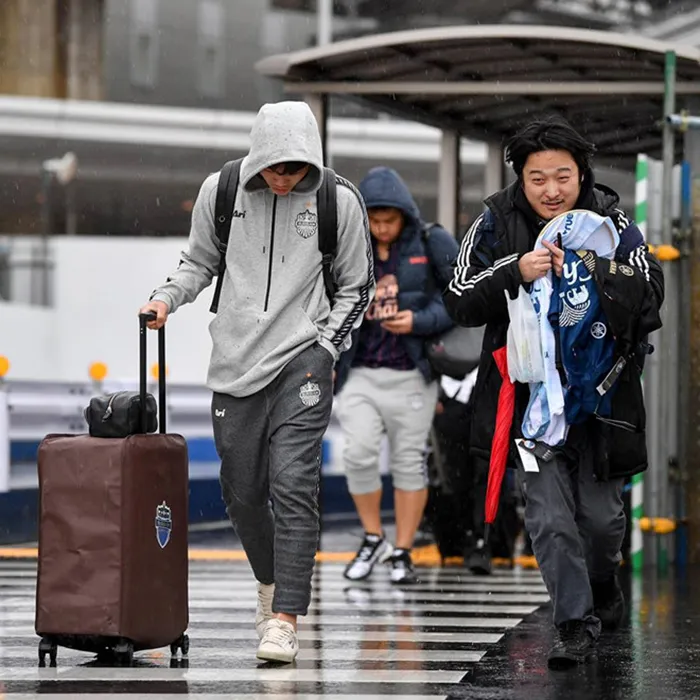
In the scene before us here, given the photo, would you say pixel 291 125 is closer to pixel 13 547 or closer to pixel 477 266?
pixel 477 266

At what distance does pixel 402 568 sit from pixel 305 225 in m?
3.26

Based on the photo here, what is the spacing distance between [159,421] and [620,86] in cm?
520

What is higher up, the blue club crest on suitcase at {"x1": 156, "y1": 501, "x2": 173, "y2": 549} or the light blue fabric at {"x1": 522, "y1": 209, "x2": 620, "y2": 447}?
the light blue fabric at {"x1": 522, "y1": 209, "x2": 620, "y2": 447}

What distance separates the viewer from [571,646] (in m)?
5.60

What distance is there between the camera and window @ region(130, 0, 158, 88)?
99.7ft

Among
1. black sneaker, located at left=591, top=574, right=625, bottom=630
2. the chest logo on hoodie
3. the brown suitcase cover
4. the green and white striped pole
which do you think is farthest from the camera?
the green and white striped pole

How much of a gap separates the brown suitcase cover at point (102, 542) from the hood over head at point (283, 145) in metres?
1.00

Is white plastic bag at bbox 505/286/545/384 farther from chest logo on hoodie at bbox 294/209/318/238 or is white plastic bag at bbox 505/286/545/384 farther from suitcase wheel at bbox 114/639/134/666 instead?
suitcase wheel at bbox 114/639/134/666

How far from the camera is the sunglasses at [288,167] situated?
228 inches

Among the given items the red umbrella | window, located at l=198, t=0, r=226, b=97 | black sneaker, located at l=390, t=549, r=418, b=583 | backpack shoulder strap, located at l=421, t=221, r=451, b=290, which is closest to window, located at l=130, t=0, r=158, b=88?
window, located at l=198, t=0, r=226, b=97

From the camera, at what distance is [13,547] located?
1102 centimetres

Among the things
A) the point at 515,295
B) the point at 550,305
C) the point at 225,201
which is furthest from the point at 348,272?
the point at 550,305

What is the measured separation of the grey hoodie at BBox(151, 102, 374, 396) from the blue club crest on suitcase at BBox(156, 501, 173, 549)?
514mm

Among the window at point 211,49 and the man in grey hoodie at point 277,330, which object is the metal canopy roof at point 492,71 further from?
the window at point 211,49
